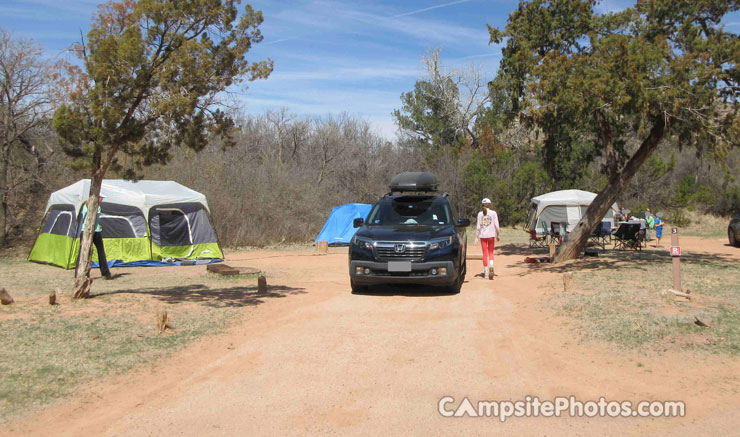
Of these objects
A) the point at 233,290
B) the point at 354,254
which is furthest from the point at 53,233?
the point at 354,254

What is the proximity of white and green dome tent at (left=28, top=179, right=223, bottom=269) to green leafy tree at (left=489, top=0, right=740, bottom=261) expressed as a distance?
10395 millimetres

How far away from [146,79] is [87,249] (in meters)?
2.87

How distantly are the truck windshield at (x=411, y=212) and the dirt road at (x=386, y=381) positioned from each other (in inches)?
115

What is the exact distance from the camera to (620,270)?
13.3 meters

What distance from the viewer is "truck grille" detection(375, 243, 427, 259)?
1079 cm

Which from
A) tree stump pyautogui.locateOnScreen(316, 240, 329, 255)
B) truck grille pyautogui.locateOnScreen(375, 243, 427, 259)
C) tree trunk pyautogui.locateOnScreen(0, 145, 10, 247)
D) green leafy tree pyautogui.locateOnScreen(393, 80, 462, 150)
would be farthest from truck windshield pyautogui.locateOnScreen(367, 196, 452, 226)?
green leafy tree pyautogui.locateOnScreen(393, 80, 462, 150)

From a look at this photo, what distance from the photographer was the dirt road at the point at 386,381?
4809 mm

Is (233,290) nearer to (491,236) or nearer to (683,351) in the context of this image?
(491,236)

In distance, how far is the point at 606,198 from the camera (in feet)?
50.3

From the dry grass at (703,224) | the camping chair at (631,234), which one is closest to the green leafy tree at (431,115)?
the dry grass at (703,224)

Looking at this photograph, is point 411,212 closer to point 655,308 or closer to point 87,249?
point 655,308

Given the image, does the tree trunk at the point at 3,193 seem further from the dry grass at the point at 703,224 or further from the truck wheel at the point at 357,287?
the dry grass at the point at 703,224

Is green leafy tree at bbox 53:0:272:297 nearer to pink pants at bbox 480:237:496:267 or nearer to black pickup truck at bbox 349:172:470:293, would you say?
black pickup truck at bbox 349:172:470:293

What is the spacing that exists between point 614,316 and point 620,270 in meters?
5.22
